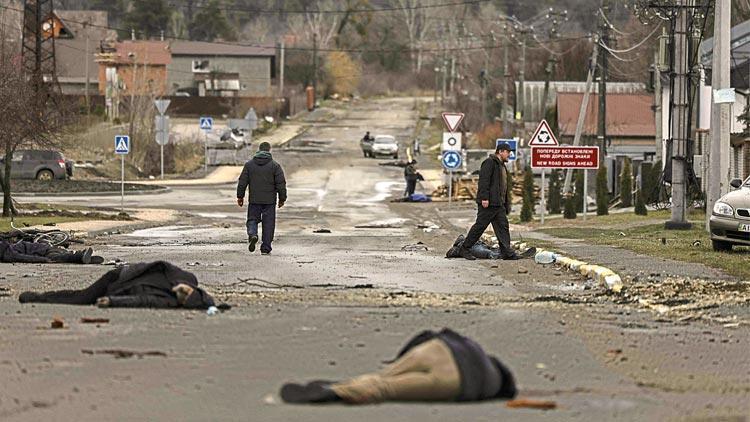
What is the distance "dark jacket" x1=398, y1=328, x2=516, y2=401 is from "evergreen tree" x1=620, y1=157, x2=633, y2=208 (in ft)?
121

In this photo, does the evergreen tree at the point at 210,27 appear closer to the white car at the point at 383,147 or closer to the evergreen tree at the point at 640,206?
the white car at the point at 383,147

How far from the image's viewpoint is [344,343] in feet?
35.6

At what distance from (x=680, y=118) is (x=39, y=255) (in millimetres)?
17146

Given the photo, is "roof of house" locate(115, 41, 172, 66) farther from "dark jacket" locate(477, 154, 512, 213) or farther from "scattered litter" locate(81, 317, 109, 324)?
"scattered litter" locate(81, 317, 109, 324)

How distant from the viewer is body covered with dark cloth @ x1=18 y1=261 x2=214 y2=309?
503 inches

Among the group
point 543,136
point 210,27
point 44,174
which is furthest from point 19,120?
point 210,27

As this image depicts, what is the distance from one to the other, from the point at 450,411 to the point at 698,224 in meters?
26.0

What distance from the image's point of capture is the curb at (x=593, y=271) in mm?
15874

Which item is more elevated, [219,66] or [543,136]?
[219,66]

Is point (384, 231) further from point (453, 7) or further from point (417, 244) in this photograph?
point (453, 7)

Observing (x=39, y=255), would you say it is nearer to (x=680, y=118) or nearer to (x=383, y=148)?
(x=680, y=118)

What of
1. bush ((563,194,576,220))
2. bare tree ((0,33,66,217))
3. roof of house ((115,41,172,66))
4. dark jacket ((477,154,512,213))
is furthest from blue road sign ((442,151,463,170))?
roof of house ((115,41,172,66))

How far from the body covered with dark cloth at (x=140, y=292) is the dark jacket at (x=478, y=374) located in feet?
15.1

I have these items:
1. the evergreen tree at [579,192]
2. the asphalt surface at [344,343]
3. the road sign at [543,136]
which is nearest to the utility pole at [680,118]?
the road sign at [543,136]
